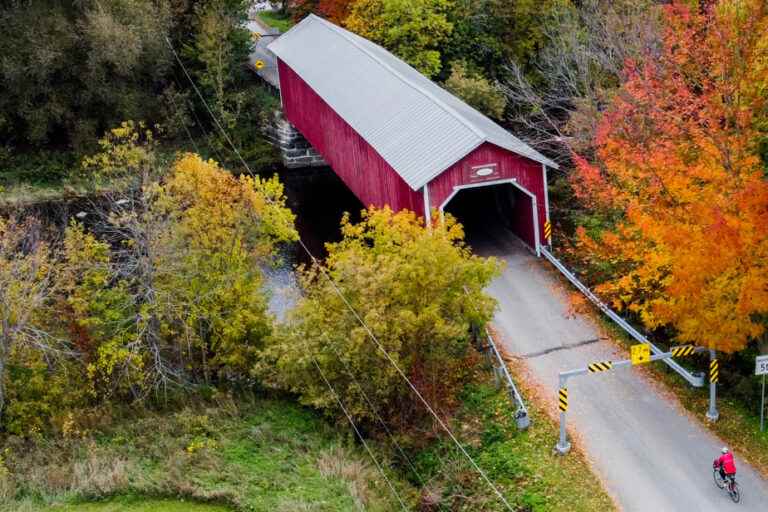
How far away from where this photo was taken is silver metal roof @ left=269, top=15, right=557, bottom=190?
27.0 metres

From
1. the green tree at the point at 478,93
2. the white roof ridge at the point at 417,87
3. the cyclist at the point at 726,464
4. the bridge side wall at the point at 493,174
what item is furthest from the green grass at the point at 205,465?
the green tree at the point at 478,93

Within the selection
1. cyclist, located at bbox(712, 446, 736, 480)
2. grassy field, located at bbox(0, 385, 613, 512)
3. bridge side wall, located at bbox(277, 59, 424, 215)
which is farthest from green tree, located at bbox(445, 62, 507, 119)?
cyclist, located at bbox(712, 446, 736, 480)

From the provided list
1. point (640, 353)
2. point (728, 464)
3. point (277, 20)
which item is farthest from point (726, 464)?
point (277, 20)

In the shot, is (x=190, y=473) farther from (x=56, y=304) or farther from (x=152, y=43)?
(x=152, y=43)

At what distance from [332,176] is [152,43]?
10.7 metres

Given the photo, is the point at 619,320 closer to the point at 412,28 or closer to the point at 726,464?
the point at 726,464

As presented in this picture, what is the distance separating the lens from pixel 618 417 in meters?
20.5

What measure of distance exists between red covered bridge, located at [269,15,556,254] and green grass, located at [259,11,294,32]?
58.4ft

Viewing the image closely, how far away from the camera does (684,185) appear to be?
2005 centimetres

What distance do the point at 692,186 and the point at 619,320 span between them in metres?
4.65

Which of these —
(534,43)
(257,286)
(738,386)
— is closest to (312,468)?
(257,286)

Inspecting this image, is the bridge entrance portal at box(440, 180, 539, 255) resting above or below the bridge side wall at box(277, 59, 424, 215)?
below

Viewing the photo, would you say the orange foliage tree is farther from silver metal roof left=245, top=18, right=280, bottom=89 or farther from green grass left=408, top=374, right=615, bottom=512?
silver metal roof left=245, top=18, right=280, bottom=89

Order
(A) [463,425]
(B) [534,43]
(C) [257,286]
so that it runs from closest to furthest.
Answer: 1. (A) [463,425]
2. (C) [257,286]
3. (B) [534,43]
